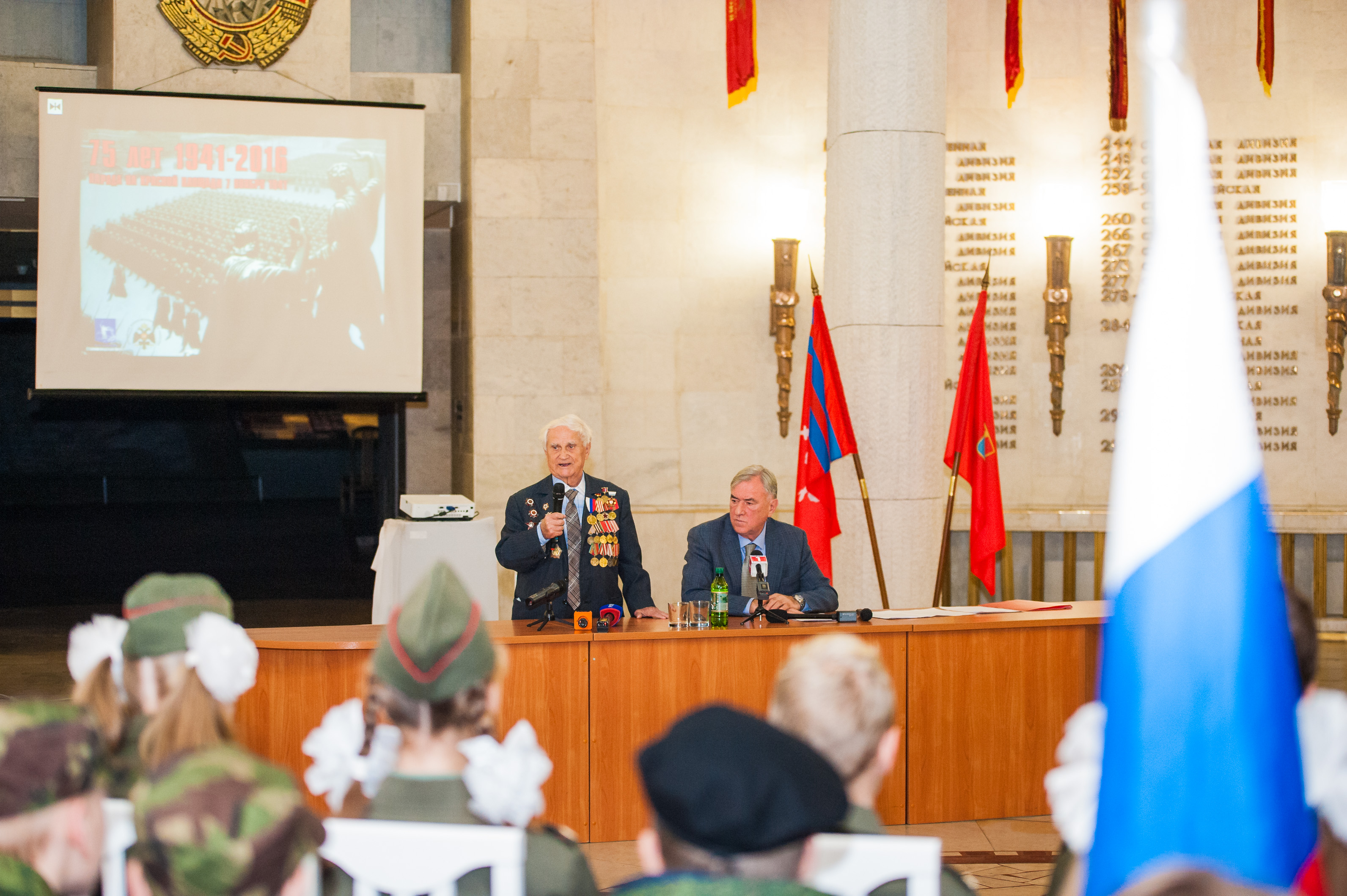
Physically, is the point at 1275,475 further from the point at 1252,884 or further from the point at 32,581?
the point at 32,581

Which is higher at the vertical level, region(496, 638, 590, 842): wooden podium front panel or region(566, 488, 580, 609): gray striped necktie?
region(566, 488, 580, 609): gray striped necktie

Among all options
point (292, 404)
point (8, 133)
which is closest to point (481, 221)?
point (292, 404)

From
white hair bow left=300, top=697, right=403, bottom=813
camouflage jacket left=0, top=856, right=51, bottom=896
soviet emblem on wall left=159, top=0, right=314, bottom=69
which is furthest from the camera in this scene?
soviet emblem on wall left=159, top=0, right=314, bottom=69

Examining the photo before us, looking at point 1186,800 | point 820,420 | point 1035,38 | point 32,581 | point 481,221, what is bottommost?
point 32,581

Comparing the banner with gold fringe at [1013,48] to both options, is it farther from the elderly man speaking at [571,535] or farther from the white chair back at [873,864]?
the white chair back at [873,864]

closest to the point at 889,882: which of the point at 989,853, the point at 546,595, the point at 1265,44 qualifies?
the point at 546,595

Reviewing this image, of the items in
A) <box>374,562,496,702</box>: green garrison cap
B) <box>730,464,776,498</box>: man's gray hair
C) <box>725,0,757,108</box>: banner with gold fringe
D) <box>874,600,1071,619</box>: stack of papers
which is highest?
<box>725,0,757,108</box>: banner with gold fringe

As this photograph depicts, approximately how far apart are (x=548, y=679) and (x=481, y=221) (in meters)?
4.12

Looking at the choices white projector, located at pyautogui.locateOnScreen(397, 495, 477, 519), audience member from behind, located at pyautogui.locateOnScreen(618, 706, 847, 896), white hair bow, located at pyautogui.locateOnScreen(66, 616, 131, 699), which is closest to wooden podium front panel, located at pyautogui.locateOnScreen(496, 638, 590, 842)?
white hair bow, located at pyautogui.locateOnScreen(66, 616, 131, 699)

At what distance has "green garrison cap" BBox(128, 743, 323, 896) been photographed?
133cm

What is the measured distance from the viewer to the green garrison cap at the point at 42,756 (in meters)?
1.51

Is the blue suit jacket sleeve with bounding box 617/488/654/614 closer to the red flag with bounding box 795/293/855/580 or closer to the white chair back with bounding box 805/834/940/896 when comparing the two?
the red flag with bounding box 795/293/855/580

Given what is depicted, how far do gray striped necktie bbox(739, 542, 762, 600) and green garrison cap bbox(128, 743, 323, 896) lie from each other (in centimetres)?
322

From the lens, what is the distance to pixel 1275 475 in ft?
25.8
